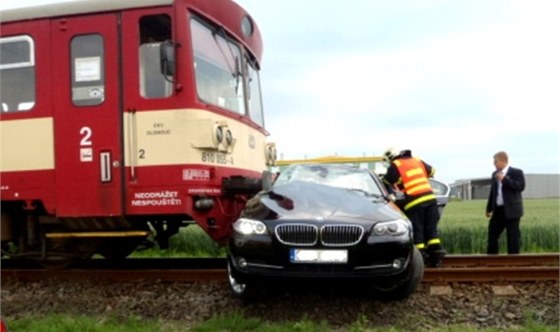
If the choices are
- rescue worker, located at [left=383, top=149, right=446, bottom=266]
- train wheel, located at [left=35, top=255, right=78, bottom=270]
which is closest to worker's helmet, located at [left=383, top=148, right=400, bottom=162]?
rescue worker, located at [left=383, top=149, right=446, bottom=266]

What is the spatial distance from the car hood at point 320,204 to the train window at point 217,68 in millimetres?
1546

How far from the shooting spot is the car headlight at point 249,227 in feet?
18.8

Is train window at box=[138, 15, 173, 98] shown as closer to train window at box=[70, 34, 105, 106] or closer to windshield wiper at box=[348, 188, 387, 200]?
train window at box=[70, 34, 105, 106]

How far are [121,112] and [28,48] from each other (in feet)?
4.79

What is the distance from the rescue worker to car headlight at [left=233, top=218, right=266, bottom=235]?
2776 mm

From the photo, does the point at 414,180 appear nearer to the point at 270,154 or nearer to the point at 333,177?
the point at 333,177

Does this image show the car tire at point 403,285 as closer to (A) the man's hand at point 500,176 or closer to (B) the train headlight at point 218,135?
(B) the train headlight at point 218,135

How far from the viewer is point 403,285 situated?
6.03 metres

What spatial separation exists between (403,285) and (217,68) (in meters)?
3.55

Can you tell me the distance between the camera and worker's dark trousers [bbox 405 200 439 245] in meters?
8.08

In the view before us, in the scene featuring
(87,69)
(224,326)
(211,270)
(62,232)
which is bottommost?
(224,326)

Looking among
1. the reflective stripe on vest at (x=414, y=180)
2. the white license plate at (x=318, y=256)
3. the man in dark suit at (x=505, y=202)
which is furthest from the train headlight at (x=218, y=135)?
the man in dark suit at (x=505, y=202)

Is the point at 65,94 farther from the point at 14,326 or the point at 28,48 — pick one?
the point at 14,326

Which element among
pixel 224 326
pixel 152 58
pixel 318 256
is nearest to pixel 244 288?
pixel 224 326
